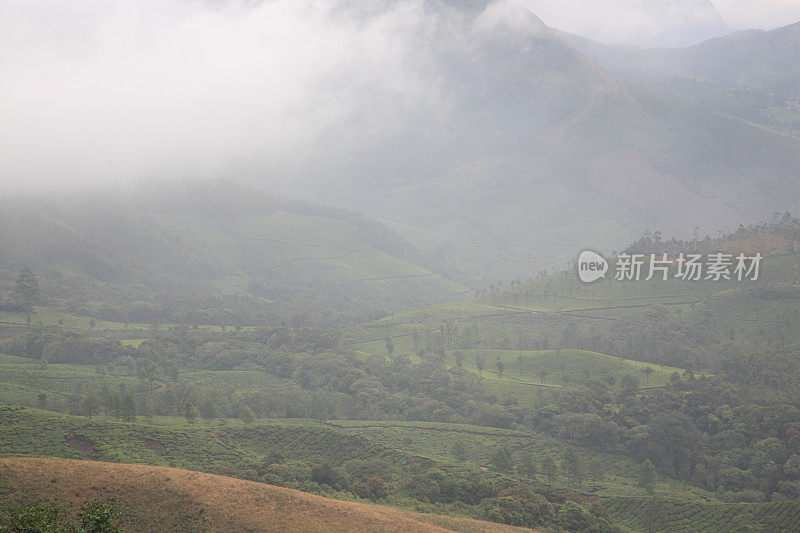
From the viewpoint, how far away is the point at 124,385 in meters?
103

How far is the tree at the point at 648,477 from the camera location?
242ft

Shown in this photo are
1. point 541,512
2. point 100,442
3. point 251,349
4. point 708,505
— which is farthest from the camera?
point 251,349

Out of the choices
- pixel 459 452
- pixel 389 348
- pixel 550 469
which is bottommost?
pixel 459 452

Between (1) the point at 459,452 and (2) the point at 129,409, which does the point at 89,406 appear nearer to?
(2) the point at 129,409

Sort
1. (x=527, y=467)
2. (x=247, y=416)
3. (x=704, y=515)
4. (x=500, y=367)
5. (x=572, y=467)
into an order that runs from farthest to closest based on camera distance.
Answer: (x=500, y=367) < (x=247, y=416) < (x=572, y=467) < (x=527, y=467) < (x=704, y=515)

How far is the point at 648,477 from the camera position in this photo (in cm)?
7425

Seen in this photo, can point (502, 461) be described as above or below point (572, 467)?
below

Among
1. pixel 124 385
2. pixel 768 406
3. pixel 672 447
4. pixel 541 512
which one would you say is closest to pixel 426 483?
pixel 541 512

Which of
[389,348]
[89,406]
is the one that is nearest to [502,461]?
[89,406]

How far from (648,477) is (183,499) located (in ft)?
182

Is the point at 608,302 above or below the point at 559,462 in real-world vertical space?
above

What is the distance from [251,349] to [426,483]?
2922 inches

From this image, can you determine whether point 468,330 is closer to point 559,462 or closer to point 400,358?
point 400,358

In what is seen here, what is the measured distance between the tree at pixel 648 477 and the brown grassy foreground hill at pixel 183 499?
39095 mm
